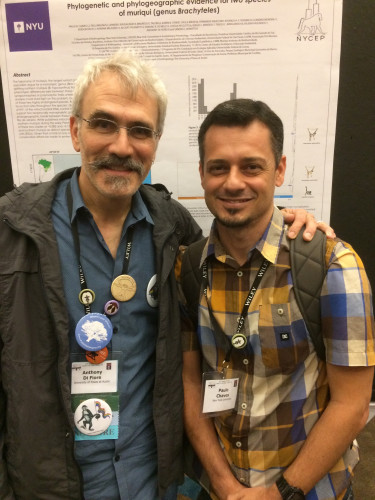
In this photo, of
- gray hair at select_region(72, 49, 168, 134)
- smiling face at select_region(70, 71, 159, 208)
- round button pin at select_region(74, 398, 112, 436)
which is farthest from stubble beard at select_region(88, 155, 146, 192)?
round button pin at select_region(74, 398, 112, 436)

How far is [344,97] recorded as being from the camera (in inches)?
66.1

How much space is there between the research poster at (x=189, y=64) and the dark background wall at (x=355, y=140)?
0.09m

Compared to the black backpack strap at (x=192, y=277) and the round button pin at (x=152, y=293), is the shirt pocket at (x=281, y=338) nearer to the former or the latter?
the black backpack strap at (x=192, y=277)

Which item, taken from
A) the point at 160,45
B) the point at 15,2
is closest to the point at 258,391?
the point at 160,45

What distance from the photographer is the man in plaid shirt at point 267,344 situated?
1.04m

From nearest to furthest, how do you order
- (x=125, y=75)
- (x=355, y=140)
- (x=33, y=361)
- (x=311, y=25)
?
(x=33, y=361), (x=125, y=75), (x=311, y=25), (x=355, y=140)

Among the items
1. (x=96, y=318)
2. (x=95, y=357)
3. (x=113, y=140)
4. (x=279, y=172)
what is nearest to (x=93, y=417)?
(x=95, y=357)

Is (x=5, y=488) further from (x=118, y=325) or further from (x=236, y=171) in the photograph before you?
(x=236, y=171)

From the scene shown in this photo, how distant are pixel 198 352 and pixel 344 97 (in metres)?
A: 1.37

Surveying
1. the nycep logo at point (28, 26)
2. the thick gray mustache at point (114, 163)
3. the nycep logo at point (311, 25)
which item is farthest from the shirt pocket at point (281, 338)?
the nycep logo at point (28, 26)

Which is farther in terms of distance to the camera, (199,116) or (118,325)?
(199,116)

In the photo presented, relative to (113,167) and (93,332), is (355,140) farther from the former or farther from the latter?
(93,332)

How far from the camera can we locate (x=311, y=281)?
105cm

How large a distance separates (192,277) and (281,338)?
0.37m
